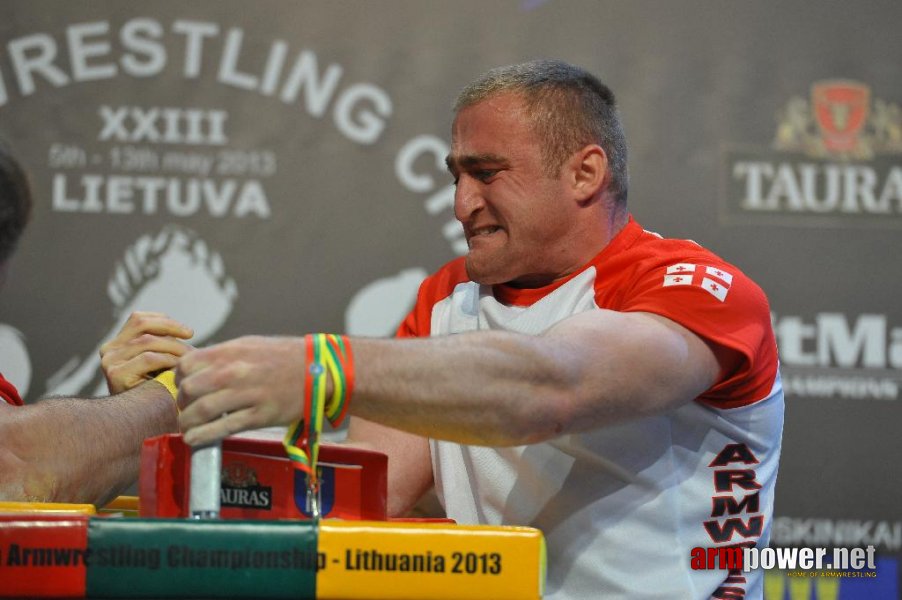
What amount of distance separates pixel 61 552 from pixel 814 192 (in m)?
2.19

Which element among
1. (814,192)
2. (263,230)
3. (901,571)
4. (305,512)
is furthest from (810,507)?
(305,512)

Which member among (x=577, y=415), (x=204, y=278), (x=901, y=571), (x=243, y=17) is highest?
(x=243, y=17)

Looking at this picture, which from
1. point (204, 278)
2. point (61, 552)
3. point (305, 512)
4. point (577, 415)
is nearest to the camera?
point (61, 552)

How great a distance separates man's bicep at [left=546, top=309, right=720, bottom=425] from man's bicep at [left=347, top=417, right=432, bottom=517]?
509 mm

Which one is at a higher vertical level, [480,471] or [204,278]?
[204,278]

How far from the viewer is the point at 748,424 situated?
5.00 feet

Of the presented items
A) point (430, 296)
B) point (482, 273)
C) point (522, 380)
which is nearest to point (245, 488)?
point (522, 380)

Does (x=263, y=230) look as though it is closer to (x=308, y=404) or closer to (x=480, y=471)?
(x=480, y=471)

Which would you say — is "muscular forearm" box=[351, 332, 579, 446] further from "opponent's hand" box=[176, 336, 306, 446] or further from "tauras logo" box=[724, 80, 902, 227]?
"tauras logo" box=[724, 80, 902, 227]

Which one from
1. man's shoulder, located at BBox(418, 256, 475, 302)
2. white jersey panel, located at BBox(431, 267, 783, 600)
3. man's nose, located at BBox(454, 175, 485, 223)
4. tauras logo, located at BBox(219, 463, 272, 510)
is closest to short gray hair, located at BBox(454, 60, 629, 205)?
man's nose, located at BBox(454, 175, 485, 223)

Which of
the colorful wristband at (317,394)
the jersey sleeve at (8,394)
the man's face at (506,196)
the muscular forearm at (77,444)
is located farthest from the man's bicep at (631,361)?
the jersey sleeve at (8,394)

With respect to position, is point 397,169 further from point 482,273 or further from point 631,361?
point 631,361

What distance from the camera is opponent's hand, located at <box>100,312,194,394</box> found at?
1627 millimetres

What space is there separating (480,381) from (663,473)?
0.51 metres
